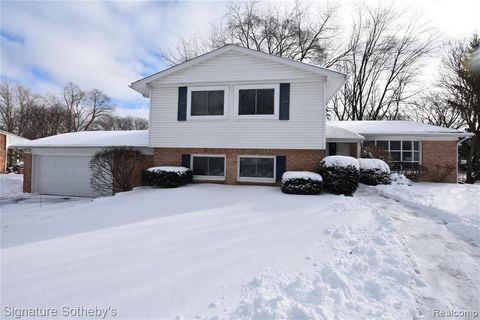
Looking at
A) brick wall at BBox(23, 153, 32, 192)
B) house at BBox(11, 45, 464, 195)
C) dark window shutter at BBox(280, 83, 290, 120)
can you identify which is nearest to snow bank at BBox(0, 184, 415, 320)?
house at BBox(11, 45, 464, 195)

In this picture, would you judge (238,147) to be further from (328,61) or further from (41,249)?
(328,61)

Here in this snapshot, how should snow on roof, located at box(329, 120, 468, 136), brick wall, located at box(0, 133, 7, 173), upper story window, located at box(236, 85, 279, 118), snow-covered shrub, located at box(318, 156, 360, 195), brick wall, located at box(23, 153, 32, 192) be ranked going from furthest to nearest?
1. brick wall, located at box(0, 133, 7, 173)
2. snow on roof, located at box(329, 120, 468, 136)
3. brick wall, located at box(23, 153, 32, 192)
4. upper story window, located at box(236, 85, 279, 118)
5. snow-covered shrub, located at box(318, 156, 360, 195)

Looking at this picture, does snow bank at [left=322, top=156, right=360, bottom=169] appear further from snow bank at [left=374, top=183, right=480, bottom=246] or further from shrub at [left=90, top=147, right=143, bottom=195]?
shrub at [left=90, top=147, right=143, bottom=195]

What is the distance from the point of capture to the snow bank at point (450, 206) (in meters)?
5.70

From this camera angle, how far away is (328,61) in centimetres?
2634

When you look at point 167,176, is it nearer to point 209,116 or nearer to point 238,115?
point 209,116

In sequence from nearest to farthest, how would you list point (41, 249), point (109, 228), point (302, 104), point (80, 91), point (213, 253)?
point (213, 253), point (41, 249), point (109, 228), point (302, 104), point (80, 91)

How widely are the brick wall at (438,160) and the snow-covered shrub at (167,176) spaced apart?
12944mm

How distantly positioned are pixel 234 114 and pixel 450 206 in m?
7.87

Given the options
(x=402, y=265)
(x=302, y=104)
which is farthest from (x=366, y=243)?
(x=302, y=104)

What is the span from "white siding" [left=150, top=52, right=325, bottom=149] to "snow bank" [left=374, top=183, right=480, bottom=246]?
3.44m

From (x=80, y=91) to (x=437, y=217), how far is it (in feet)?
191

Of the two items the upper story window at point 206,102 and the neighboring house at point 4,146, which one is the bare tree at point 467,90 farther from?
the neighboring house at point 4,146

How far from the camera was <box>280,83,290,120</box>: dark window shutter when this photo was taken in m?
10.2
